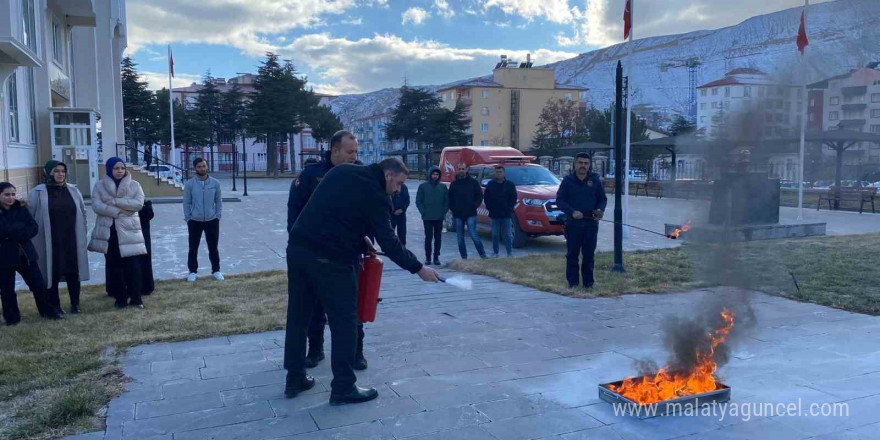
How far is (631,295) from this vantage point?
28.0ft

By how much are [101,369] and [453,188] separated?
7.30 m

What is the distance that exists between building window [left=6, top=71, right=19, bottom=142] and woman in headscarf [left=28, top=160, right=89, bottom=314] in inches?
452

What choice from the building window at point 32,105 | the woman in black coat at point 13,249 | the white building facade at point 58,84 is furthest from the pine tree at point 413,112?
the woman in black coat at point 13,249

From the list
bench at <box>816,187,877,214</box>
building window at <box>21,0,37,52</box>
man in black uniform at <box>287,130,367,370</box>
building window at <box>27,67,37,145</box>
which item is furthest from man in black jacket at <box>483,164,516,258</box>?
bench at <box>816,187,877,214</box>

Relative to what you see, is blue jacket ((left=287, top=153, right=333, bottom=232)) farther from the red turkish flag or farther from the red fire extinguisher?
the red turkish flag

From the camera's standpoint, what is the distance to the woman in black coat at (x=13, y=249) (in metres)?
6.88

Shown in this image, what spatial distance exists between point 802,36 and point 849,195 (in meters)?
22.3

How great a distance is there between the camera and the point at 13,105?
58.1 feet

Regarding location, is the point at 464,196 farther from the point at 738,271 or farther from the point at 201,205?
the point at 738,271

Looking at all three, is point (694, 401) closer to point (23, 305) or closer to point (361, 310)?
point (361, 310)

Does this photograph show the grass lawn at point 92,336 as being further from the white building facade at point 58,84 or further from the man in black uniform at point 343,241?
the white building facade at point 58,84

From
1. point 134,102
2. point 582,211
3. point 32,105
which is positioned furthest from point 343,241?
point 134,102

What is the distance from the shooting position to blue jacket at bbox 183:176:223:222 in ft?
31.9

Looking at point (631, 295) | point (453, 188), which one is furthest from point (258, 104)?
point (631, 295)
